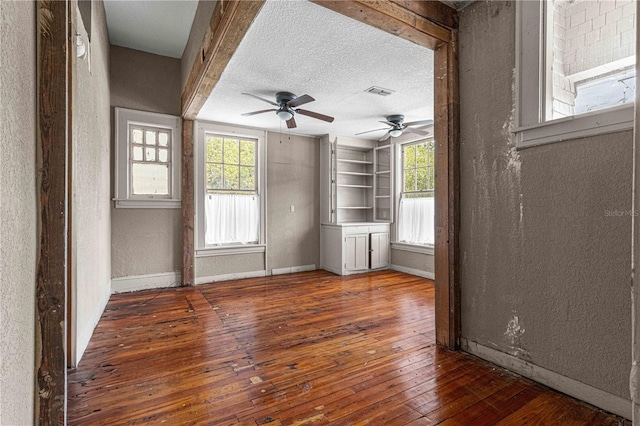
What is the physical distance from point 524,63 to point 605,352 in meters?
1.75

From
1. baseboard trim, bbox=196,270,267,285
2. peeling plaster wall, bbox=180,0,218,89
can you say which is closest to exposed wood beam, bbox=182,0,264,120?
peeling plaster wall, bbox=180,0,218,89

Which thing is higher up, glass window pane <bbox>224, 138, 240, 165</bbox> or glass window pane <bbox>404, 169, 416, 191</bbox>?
glass window pane <bbox>224, 138, 240, 165</bbox>

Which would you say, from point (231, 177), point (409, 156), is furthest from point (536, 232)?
point (231, 177)

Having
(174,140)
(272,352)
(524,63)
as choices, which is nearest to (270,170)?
(174,140)

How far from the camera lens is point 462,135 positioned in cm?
241

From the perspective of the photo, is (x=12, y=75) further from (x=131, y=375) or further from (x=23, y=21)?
(x=131, y=375)

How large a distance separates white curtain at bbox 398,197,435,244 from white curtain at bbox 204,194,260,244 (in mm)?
2597

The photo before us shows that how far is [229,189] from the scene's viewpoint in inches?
199

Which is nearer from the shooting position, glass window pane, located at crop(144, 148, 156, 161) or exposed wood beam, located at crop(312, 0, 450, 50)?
exposed wood beam, located at crop(312, 0, 450, 50)

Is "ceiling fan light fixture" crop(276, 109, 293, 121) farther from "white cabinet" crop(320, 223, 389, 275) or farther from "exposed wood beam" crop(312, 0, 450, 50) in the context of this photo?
"white cabinet" crop(320, 223, 389, 275)

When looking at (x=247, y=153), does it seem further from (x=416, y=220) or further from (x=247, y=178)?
(x=416, y=220)

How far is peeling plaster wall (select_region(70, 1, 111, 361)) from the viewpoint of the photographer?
7.24 feet

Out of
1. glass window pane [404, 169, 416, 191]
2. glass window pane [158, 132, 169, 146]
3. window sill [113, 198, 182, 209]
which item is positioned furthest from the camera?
glass window pane [404, 169, 416, 191]

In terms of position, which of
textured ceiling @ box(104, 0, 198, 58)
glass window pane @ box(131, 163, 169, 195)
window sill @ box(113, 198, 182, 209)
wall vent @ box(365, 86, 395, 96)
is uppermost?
textured ceiling @ box(104, 0, 198, 58)
